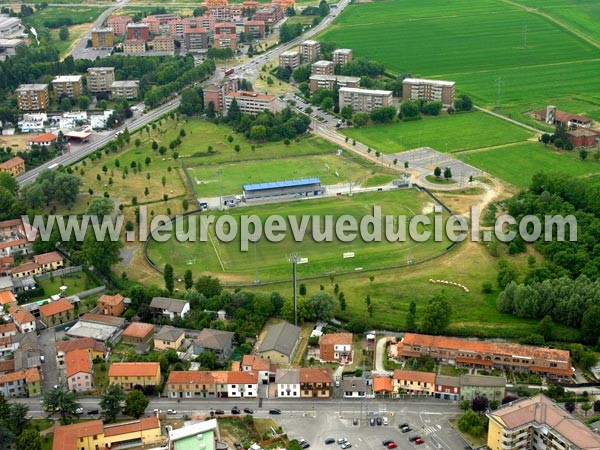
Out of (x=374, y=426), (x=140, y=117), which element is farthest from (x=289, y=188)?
(x=374, y=426)

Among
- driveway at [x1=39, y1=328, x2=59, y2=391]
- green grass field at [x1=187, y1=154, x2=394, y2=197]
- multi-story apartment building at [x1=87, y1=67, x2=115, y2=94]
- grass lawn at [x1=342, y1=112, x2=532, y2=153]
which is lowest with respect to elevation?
driveway at [x1=39, y1=328, x2=59, y2=391]

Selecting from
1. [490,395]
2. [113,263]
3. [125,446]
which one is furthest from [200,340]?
[490,395]

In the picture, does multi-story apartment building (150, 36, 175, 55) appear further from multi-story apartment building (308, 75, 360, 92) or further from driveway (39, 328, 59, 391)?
driveway (39, 328, 59, 391)

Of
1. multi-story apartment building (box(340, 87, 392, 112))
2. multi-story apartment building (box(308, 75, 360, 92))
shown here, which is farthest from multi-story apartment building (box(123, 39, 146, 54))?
multi-story apartment building (box(340, 87, 392, 112))

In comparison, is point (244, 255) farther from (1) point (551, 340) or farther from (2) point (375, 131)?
(2) point (375, 131)

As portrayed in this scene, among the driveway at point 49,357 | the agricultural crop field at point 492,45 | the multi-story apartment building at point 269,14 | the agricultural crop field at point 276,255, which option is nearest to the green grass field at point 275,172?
the agricultural crop field at point 276,255

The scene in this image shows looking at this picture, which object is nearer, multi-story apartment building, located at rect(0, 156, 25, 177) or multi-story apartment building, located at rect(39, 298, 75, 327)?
multi-story apartment building, located at rect(39, 298, 75, 327)
